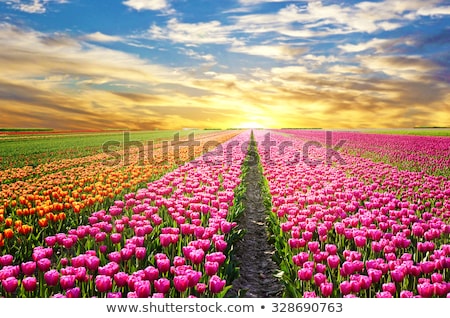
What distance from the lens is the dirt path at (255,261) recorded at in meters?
4.86

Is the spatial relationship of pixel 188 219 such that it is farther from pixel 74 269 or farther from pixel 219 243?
pixel 74 269

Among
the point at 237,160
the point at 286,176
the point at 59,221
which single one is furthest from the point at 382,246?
the point at 237,160

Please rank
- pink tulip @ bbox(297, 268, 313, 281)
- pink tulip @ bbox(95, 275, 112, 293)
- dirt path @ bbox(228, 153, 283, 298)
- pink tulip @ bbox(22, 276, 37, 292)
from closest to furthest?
pink tulip @ bbox(95, 275, 112, 293) → pink tulip @ bbox(22, 276, 37, 292) → pink tulip @ bbox(297, 268, 313, 281) → dirt path @ bbox(228, 153, 283, 298)

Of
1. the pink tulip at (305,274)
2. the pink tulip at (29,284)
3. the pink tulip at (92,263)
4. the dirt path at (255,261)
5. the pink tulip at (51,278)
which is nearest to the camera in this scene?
the pink tulip at (29,284)

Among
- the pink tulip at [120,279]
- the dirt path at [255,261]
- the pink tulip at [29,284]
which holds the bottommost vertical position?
the dirt path at [255,261]

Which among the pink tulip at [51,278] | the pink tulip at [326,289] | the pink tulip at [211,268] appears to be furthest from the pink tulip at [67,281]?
the pink tulip at [326,289]

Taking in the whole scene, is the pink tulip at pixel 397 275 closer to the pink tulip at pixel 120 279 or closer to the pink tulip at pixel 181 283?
the pink tulip at pixel 181 283

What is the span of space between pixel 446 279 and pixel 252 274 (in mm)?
2334

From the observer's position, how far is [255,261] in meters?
5.92

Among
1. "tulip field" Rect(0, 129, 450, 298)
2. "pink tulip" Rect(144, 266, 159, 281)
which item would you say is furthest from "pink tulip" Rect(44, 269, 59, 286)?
"pink tulip" Rect(144, 266, 159, 281)

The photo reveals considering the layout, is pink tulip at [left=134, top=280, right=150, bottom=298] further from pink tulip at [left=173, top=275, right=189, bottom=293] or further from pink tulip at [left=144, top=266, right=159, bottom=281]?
pink tulip at [left=144, top=266, right=159, bottom=281]

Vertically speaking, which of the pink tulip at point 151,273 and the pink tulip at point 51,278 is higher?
the pink tulip at point 151,273

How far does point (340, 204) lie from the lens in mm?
6723

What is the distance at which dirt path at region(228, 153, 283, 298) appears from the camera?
4859 mm
